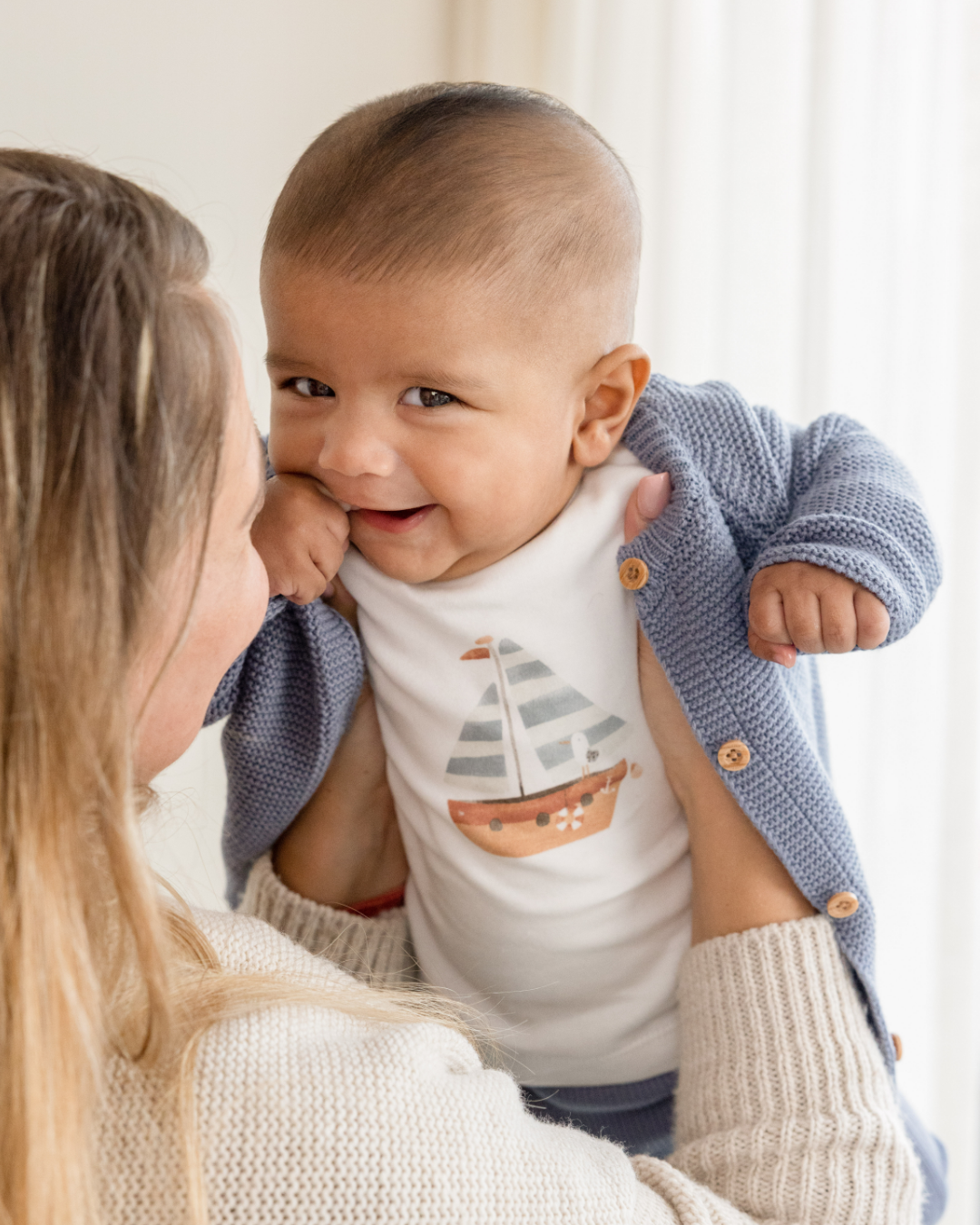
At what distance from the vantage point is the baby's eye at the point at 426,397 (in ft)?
2.81

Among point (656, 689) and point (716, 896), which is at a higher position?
point (656, 689)

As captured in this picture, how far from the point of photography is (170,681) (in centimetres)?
68

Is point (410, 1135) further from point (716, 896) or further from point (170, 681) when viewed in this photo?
point (716, 896)

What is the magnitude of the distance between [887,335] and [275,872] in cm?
102

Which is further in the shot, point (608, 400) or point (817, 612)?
point (608, 400)

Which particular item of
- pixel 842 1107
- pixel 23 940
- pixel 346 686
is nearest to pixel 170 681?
pixel 23 940

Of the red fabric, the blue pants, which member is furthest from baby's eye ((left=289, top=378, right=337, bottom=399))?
the blue pants

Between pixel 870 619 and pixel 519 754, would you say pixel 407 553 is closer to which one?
pixel 519 754

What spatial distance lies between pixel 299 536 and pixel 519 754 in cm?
27

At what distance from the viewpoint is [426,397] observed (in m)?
0.86

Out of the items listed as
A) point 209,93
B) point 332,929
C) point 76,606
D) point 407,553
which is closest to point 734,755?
point 407,553

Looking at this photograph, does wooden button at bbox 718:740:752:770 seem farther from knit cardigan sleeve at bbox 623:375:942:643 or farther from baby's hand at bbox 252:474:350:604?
baby's hand at bbox 252:474:350:604

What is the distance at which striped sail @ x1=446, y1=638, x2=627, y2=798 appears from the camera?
957mm

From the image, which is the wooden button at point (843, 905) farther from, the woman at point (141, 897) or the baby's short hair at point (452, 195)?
the baby's short hair at point (452, 195)
